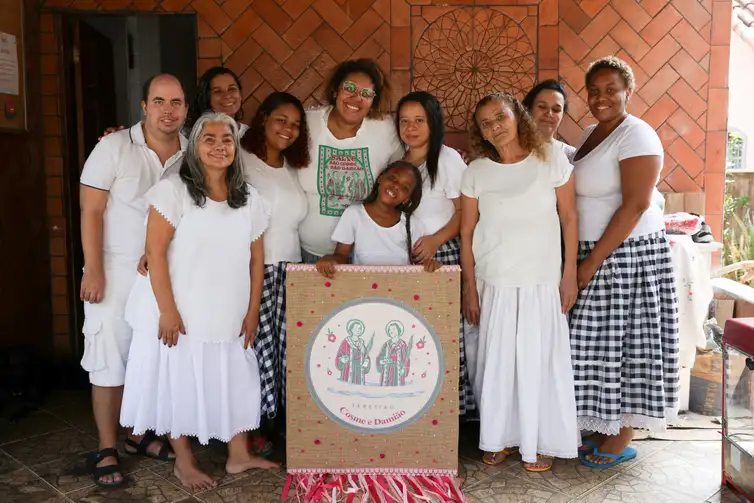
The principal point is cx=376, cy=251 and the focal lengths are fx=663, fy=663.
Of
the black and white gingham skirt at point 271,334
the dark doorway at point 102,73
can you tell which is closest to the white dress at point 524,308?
the black and white gingham skirt at point 271,334

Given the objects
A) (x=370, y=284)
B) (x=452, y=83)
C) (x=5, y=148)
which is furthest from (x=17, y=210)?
(x=452, y=83)

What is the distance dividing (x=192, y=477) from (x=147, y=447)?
0.42 meters

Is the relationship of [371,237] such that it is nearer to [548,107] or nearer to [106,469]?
[548,107]

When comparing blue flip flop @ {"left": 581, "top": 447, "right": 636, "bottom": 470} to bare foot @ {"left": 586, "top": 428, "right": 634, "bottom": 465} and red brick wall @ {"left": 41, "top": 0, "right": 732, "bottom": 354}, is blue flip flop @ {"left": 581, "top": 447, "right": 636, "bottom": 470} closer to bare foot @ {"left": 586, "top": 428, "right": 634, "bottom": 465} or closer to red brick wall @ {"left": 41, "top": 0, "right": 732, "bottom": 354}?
bare foot @ {"left": 586, "top": 428, "right": 634, "bottom": 465}

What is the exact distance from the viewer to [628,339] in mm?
2695

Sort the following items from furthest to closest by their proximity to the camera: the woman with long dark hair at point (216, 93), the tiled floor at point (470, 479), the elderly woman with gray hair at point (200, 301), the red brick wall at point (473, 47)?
1. the red brick wall at point (473, 47)
2. the woman with long dark hair at point (216, 93)
3. the tiled floor at point (470, 479)
4. the elderly woman with gray hair at point (200, 301)

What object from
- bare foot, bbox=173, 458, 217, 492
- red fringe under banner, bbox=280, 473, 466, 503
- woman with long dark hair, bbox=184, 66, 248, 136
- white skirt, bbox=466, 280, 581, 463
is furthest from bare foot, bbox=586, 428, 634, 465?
woman with long dark hair, bbox=184, 66, 248, 136

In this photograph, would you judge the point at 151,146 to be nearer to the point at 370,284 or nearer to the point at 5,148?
the point at 370,284

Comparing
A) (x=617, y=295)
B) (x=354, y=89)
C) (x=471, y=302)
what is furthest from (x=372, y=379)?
(x=354, y=89)

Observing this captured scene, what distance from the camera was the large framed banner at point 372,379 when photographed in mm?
2504

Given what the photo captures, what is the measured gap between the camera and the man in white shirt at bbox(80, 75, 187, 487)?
2547 mm

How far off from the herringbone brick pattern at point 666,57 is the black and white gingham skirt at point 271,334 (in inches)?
76.4

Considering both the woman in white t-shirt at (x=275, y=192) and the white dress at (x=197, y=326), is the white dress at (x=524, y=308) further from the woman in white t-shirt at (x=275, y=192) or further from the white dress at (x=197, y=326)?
the white dress at (x=197, y=326)

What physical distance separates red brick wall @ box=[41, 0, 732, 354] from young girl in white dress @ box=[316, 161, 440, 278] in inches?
47.1
